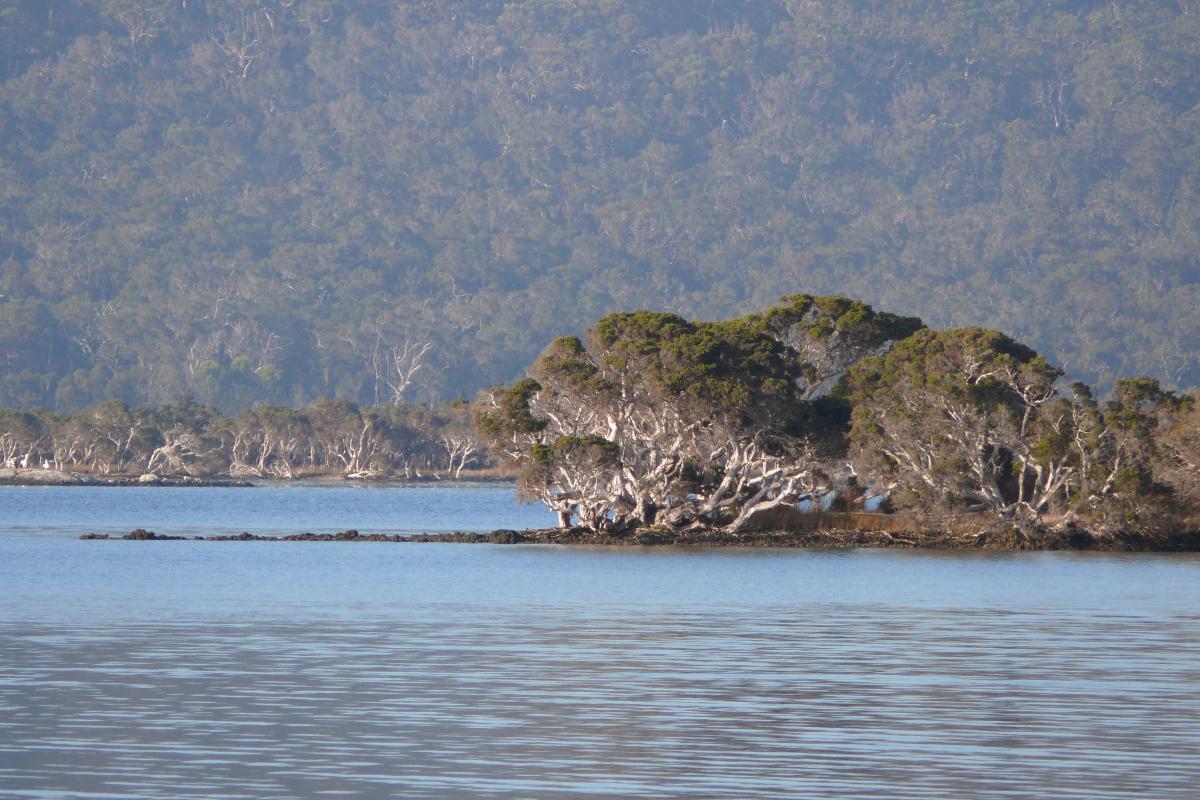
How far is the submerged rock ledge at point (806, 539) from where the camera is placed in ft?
189

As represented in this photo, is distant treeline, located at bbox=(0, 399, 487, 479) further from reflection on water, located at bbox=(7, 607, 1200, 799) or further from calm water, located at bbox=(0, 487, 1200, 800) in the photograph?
reflection on water, located at bbox=(7, 607, 1200, 799)

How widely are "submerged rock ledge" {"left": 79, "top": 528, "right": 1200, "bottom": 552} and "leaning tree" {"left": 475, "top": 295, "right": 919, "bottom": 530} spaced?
2.65 feet

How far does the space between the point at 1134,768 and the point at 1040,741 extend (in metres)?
1.77

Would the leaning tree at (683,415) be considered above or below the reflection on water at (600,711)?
above

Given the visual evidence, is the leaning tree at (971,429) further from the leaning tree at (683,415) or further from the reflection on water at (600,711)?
the reflection on water at (600,711)

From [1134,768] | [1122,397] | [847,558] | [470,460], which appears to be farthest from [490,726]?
[470,460]

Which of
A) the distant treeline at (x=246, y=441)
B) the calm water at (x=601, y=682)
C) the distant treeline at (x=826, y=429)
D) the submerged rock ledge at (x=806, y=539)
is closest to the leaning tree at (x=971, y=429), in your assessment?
the distant treeline at (x=826, y=429)

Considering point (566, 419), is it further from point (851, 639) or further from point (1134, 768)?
point (1134, 768)

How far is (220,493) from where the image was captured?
13312 cm

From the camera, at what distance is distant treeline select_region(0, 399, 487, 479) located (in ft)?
525

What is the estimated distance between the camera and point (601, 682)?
25734mm

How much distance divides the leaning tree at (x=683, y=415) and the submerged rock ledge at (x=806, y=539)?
0.81 m

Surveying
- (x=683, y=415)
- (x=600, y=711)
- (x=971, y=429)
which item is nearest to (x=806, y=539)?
(x=683, y=415)

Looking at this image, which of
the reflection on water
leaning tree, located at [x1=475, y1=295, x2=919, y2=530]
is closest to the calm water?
the reflection on water
